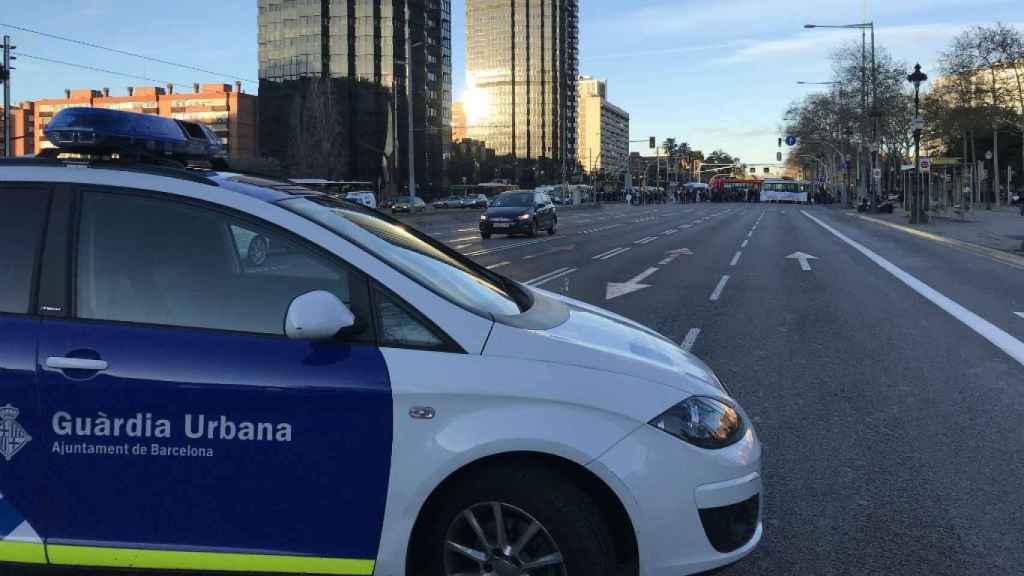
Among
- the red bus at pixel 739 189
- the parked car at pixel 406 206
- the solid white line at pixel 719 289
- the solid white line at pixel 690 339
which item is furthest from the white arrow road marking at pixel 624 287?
the red bus at pixel 739 189

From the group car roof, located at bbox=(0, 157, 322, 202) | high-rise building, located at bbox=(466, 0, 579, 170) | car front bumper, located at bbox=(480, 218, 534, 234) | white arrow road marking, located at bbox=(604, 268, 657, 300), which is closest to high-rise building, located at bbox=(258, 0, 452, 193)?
car front bumper, located at bbox=(480, 218, 534, 234)

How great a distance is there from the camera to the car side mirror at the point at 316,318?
8.98ft

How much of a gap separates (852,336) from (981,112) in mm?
30264

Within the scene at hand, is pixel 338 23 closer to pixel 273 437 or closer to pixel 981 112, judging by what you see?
pixel 981 112

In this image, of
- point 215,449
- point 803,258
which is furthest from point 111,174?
point 803,258

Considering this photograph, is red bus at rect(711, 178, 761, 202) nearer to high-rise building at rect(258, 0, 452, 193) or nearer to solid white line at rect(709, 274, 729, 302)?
high-rise building at rect(258, 0, 452, 193)

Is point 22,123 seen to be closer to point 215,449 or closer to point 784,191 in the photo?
point 784,191

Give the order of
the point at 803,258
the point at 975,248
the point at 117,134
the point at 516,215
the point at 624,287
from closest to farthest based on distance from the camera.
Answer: the point at 117,134 < the point at 624,287 < the point at 803,258 < the point at 975,248 < the point at 516,215

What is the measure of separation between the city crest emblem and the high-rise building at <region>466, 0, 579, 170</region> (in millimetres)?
178042

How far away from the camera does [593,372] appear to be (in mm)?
2826

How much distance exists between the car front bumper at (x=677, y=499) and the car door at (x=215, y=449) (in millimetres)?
788

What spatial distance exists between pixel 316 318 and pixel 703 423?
4.34ft

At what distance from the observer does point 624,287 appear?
44.2 ft

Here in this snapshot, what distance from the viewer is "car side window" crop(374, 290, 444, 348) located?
111 inches
